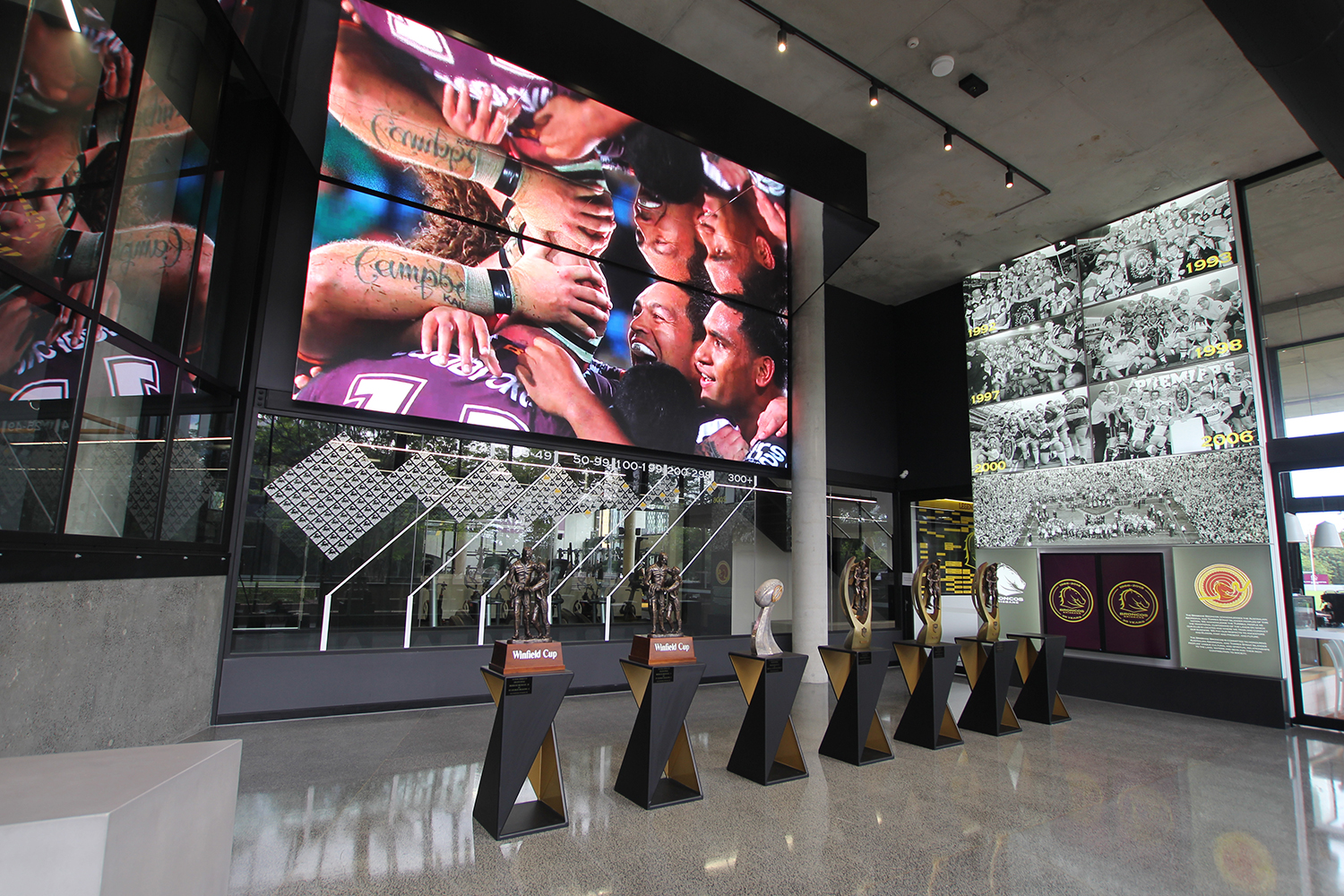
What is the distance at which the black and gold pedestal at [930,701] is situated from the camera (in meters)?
5.20

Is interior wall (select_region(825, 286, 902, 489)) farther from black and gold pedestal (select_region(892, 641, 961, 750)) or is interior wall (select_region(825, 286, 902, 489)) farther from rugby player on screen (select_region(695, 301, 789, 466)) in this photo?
black and gold pedestal (select_region(892, 641, 961, 750))

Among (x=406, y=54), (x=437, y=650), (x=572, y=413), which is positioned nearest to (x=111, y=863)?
(x=437, y=650)

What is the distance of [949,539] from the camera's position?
10836 mm

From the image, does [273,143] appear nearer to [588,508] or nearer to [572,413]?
[572,413]

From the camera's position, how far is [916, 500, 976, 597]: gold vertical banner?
10.5 meters

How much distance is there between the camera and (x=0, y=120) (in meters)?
3.26

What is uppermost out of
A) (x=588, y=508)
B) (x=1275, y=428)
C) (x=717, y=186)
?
(x=717, y=186)

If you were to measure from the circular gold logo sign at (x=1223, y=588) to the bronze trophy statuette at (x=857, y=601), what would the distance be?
414 cm

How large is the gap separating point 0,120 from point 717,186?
5.77 metres

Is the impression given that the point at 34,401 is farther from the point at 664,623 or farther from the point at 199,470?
the point at 664,623

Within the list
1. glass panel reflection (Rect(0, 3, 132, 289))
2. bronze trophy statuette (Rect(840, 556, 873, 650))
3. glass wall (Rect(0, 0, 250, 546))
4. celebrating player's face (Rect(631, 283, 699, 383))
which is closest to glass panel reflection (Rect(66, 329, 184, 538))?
glass wall (Rect(0, 0, 250, 546))

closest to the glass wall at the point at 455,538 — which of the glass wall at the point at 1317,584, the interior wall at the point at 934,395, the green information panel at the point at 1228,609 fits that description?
the interior wall at the point at 934,395

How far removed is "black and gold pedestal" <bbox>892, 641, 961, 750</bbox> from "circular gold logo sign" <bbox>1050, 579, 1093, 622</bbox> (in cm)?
348

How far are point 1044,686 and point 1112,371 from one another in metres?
3.98
